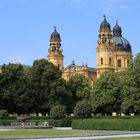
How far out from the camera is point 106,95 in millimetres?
94062

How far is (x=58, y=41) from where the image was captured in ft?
517

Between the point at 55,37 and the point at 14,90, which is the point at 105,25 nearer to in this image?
the point at 55,37

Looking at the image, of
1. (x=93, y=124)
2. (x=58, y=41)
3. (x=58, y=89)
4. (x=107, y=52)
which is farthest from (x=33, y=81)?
(x=58, y=41)

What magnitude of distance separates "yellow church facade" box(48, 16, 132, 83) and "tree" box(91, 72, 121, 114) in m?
40.5

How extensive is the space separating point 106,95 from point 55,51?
65738mm

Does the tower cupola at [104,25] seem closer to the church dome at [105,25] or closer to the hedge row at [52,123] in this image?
the church dome at [105,25]

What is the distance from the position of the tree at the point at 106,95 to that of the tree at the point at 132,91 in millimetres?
9485

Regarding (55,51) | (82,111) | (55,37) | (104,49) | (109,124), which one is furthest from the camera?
(55,51)

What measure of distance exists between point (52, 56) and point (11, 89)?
235ft

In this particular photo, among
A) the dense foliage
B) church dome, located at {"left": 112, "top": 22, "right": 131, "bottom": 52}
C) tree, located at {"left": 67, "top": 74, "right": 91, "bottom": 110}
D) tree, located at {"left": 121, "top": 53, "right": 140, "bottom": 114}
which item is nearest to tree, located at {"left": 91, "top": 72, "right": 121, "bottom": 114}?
the dense foliage

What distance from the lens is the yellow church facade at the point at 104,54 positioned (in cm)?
14500

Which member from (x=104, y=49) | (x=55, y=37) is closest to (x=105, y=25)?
(x=104, y=49)

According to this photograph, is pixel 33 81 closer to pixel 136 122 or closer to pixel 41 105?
pixel 41 105

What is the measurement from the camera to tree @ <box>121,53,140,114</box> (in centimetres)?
7958
